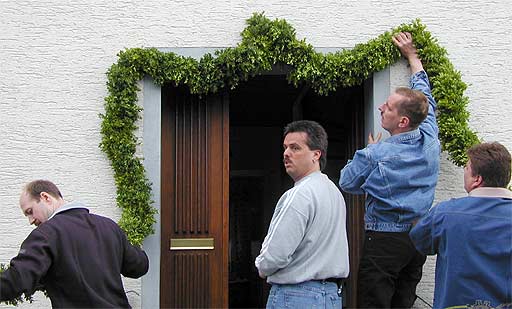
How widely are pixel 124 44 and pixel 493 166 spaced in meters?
2.99

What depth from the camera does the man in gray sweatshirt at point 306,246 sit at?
3877mm

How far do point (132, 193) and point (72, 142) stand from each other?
2.08 feet

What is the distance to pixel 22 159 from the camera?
17.7ft

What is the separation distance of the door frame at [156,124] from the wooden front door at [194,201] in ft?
0.54

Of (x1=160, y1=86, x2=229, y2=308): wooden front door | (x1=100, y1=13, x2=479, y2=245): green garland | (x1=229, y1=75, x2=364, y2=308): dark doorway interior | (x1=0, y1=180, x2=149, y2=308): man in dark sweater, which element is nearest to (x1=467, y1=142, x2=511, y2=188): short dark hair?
(x1=100, y1=13, x2=479, y2=245): green garland

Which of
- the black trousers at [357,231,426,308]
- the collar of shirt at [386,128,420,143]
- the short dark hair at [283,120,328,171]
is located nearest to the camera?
the short dark hair at [283,120,328,171]

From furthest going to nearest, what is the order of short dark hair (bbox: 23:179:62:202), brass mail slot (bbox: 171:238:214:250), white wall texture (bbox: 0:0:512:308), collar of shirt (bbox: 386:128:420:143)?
brass mail slot (bbox: 171:238:214:250), white wall texture (bbox: 0:0:512:308), collar of shirt (bbox: 386:128:420:143), short dark hair (bbox: 23:179:62:202)

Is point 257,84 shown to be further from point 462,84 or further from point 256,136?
point 256,136

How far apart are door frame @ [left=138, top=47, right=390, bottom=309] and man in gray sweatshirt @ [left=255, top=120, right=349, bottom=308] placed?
1.56m

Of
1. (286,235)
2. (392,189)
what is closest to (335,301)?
(286,235)

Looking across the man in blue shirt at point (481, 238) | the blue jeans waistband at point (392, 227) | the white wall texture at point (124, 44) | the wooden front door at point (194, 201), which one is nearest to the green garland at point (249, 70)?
the white wall texture at point (124, 44)

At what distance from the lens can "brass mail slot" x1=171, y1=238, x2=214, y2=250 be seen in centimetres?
559

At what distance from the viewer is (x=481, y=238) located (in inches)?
146

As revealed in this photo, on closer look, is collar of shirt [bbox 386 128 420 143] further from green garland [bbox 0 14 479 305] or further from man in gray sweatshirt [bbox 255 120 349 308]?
green garland [bbox 0 14 479 305]
